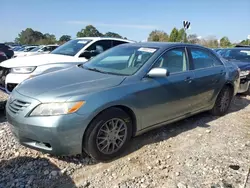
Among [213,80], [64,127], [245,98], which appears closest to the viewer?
[64,127]

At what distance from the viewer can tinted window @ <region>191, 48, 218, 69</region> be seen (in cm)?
436

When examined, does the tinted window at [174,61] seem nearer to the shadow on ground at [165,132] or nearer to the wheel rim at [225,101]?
the shadow on ground at [165,132]

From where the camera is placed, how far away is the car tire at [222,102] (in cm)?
500

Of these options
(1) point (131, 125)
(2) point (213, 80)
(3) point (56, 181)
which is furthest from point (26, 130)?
(2) point (213, 80)

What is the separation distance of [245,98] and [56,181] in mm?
5971

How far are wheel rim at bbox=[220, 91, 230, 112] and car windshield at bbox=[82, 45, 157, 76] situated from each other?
6.97 feet

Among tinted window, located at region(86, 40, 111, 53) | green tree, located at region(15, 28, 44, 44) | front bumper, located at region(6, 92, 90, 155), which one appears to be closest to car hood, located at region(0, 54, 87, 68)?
tinted window, located at region(86, 40, 111, 53)

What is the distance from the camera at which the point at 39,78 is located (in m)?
3.47

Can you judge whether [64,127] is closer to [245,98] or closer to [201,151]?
[201,151]

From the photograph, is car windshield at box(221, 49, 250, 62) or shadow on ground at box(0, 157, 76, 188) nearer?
shadow on ground at box(0, 157, 76, 188)

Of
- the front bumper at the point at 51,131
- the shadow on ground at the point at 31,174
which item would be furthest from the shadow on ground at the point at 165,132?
the front bumper at the point at 51,131

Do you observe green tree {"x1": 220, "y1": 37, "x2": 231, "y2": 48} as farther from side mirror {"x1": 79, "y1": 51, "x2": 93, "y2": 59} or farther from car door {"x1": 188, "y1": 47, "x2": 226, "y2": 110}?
car door {"x1": 188, "y1": 47, "x2": 226, "y2": 110}

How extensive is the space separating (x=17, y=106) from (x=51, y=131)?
0.59 metres

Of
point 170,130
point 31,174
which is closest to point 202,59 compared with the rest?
point 170,130
